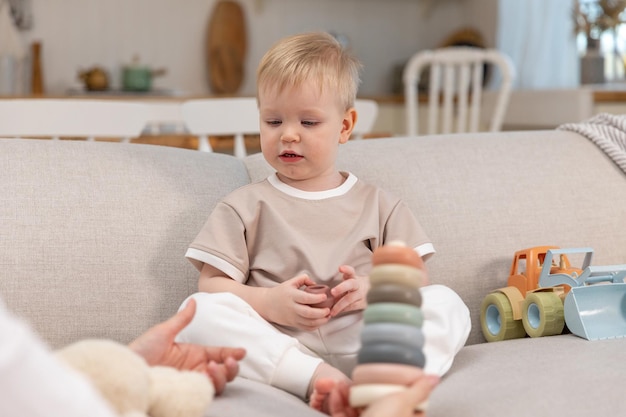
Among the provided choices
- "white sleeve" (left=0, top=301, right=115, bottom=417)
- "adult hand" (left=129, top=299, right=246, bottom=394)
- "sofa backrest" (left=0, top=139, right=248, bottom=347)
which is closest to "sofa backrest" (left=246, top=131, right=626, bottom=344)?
"sofa backrest" (left=0, top=139, right=248, bottom=347)

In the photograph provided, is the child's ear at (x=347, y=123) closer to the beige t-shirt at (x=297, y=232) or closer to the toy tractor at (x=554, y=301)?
the beige t-shirt at (x=297, y=232)

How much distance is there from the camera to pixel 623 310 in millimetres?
1497

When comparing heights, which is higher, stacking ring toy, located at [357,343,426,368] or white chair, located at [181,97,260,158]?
white chair, located at [181,97,260,158]

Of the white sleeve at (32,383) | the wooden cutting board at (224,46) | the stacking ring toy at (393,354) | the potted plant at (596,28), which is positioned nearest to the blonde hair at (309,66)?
the stacking ring toy at (393,354)

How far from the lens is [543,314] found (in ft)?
4.83

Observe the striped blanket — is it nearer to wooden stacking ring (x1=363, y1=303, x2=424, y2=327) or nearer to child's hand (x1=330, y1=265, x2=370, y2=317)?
child's hand (x1=330, y1=265, x2=370, y2=317)

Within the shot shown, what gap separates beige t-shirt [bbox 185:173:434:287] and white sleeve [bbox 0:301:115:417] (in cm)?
62

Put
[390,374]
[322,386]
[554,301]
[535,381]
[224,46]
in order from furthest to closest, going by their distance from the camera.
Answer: [224,46] → [554,301] → [535,381] → [322,386] → [390,374]

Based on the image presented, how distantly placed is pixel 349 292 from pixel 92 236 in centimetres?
44

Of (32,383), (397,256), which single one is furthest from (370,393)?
(32,383)

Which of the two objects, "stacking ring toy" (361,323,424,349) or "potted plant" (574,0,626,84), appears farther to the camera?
"potted plant" (574,0,626,84)

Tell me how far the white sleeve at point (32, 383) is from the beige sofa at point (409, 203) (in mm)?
387

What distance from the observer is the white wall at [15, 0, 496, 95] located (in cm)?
453

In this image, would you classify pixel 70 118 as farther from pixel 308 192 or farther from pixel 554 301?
pixel 554 301
